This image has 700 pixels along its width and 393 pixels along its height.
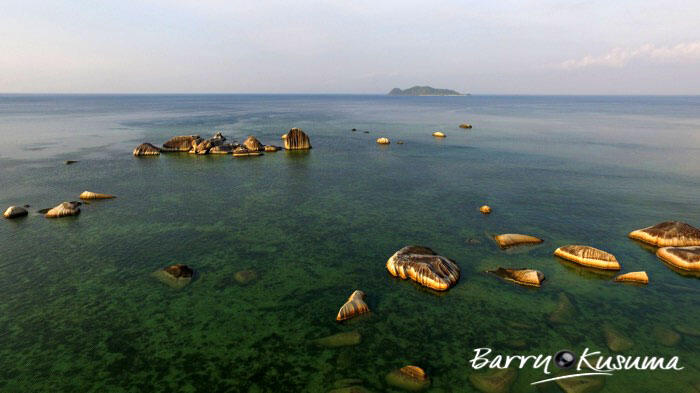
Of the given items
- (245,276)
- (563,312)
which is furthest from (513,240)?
(245,276)

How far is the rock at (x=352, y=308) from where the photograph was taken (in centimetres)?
1964

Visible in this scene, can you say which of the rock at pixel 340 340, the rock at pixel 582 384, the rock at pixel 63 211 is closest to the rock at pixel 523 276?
the rock at pixel 582 384

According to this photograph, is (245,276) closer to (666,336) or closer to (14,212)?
(666,336)

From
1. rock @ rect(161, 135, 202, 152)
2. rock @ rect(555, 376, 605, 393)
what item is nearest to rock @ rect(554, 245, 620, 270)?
rock @ rect(555, 376, 605, 393)

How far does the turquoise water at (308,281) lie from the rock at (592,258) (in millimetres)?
827

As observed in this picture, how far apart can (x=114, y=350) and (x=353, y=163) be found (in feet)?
158

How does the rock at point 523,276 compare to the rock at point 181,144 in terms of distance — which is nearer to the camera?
the rock at point 523,276

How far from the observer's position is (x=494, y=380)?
1548 cm

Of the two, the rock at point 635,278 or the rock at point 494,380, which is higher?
the rock at point 635,278

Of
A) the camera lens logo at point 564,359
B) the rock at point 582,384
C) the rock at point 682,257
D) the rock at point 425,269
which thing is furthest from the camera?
the rock at point 682,257

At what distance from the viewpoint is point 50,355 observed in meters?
16.8

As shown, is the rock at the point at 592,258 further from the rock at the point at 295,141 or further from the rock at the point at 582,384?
the rock at the point at 295,141

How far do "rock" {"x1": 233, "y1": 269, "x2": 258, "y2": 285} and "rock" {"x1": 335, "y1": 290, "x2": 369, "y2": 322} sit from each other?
714 centimetres

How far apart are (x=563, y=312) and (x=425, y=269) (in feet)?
26.5
